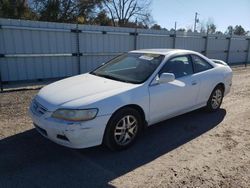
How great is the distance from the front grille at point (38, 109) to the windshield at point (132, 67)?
4.27 ft

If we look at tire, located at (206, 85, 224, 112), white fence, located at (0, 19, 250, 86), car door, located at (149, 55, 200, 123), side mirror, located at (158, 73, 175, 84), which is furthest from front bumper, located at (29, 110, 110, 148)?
white fence, located at (0, 19, 250, 86)

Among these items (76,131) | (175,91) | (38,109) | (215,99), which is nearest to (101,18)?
(215,99)

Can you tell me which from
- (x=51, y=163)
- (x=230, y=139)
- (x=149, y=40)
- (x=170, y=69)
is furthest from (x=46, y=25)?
(x=230, y=139)

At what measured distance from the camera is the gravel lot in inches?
114

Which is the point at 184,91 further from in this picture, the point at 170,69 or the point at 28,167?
the point at 28,167

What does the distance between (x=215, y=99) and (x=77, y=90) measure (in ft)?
11.0

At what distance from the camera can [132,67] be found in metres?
4.38

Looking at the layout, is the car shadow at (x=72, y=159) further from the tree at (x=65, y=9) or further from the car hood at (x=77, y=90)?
the tree at (x=65, y=9)

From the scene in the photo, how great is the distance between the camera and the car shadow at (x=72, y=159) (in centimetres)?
288

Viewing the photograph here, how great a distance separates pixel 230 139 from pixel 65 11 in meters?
28.3

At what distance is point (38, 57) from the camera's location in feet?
26.6

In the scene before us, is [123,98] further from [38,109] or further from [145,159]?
[38,109]

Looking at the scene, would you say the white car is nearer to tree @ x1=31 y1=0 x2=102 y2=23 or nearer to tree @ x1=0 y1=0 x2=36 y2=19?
tree @ x1=0 y1=0 x2=36 y2=19

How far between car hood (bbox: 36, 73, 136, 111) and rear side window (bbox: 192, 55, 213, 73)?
5.89ft
